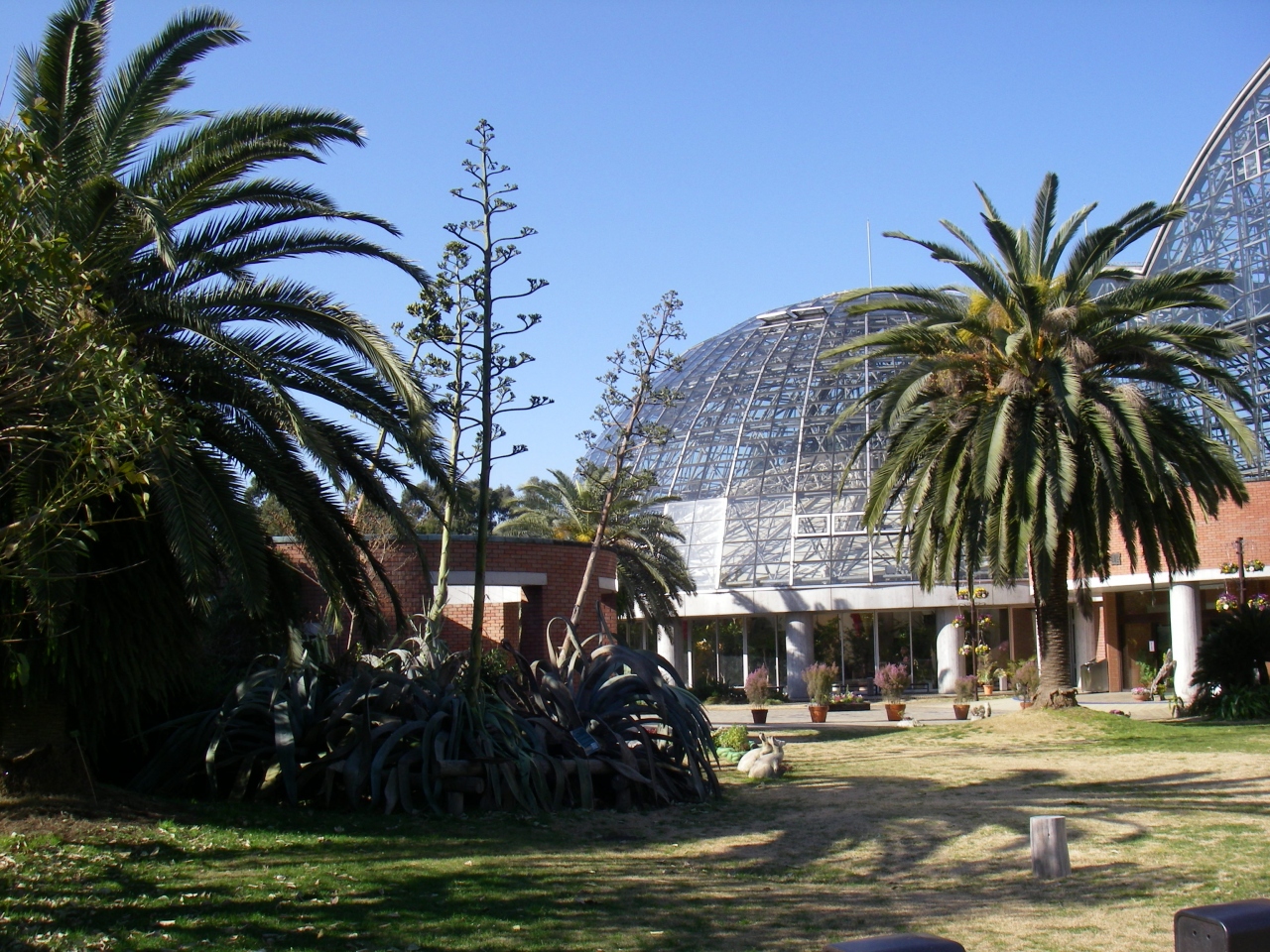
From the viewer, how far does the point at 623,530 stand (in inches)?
1312

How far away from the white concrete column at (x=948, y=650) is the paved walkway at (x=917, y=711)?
9.94ft

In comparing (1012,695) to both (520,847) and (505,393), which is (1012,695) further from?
(520,847)

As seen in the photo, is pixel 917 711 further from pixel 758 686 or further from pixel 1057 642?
pixel 1057 642

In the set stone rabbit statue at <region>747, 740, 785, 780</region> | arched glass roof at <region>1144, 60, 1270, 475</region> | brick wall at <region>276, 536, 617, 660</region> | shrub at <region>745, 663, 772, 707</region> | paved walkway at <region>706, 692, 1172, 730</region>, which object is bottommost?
paved walkway at <region>706, 692, 1172, 730</region>

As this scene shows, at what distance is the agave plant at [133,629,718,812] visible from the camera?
35.8 feet

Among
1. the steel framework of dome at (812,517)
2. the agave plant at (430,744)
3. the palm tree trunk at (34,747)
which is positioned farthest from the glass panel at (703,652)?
the palm tree trunk at (34,747)

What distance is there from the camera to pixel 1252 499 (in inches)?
1310

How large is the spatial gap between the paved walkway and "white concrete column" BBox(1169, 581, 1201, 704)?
58.5 inches

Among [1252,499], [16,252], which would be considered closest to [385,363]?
[16,252]

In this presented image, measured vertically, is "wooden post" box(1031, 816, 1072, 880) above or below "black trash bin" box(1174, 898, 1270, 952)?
below

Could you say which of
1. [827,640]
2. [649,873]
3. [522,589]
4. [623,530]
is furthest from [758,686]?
[649,873]

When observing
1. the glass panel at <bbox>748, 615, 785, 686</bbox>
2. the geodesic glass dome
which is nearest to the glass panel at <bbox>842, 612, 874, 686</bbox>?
the geodesic glass dome

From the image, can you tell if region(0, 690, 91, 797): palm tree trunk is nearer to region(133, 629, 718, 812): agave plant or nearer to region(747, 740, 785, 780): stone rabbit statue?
region(133, 629, 718, 812): agave plant

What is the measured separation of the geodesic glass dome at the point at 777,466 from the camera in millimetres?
44656
